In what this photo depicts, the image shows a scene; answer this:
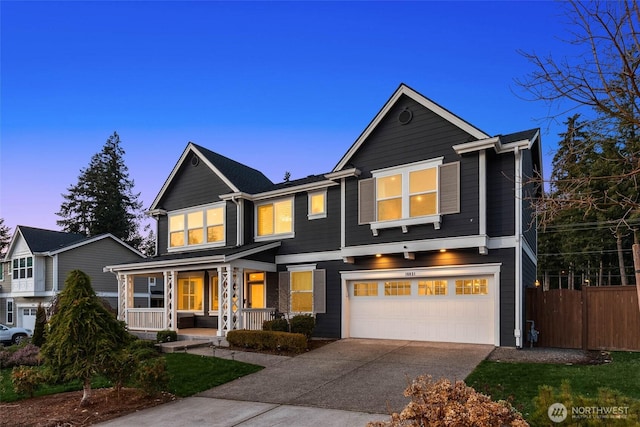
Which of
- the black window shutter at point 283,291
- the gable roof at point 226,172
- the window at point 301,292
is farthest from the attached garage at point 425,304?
the gable roof at point 226,172

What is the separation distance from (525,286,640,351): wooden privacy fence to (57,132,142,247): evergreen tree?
154ft

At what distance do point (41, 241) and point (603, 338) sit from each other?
31.9 m

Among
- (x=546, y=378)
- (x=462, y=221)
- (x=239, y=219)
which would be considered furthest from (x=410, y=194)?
(x=239, y=219)

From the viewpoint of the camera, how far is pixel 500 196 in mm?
13164

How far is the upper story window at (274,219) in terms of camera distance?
59.3 feet

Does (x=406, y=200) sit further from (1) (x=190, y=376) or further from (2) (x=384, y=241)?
(1) (x=190, y=376)

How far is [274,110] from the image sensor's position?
2586 centimetres

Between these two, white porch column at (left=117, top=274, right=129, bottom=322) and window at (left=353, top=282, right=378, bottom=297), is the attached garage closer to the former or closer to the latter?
window at (left=353, top=282, right=378, bottom=297)

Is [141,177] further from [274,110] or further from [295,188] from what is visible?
[295,188]

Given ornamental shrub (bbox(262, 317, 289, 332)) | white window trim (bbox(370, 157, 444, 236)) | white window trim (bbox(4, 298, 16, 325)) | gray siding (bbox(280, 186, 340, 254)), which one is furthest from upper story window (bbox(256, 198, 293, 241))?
white window trim (bbox(4, 298, 16, 325))

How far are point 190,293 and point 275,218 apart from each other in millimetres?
5613

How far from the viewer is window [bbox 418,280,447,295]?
14.0m

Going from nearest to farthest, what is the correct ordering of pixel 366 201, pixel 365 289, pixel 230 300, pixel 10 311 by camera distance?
pixel 366 201
pixel 365 289
pixel 230 300
pixel 10 311

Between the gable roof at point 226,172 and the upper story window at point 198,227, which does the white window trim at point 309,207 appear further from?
the upper story window at point 198,227
